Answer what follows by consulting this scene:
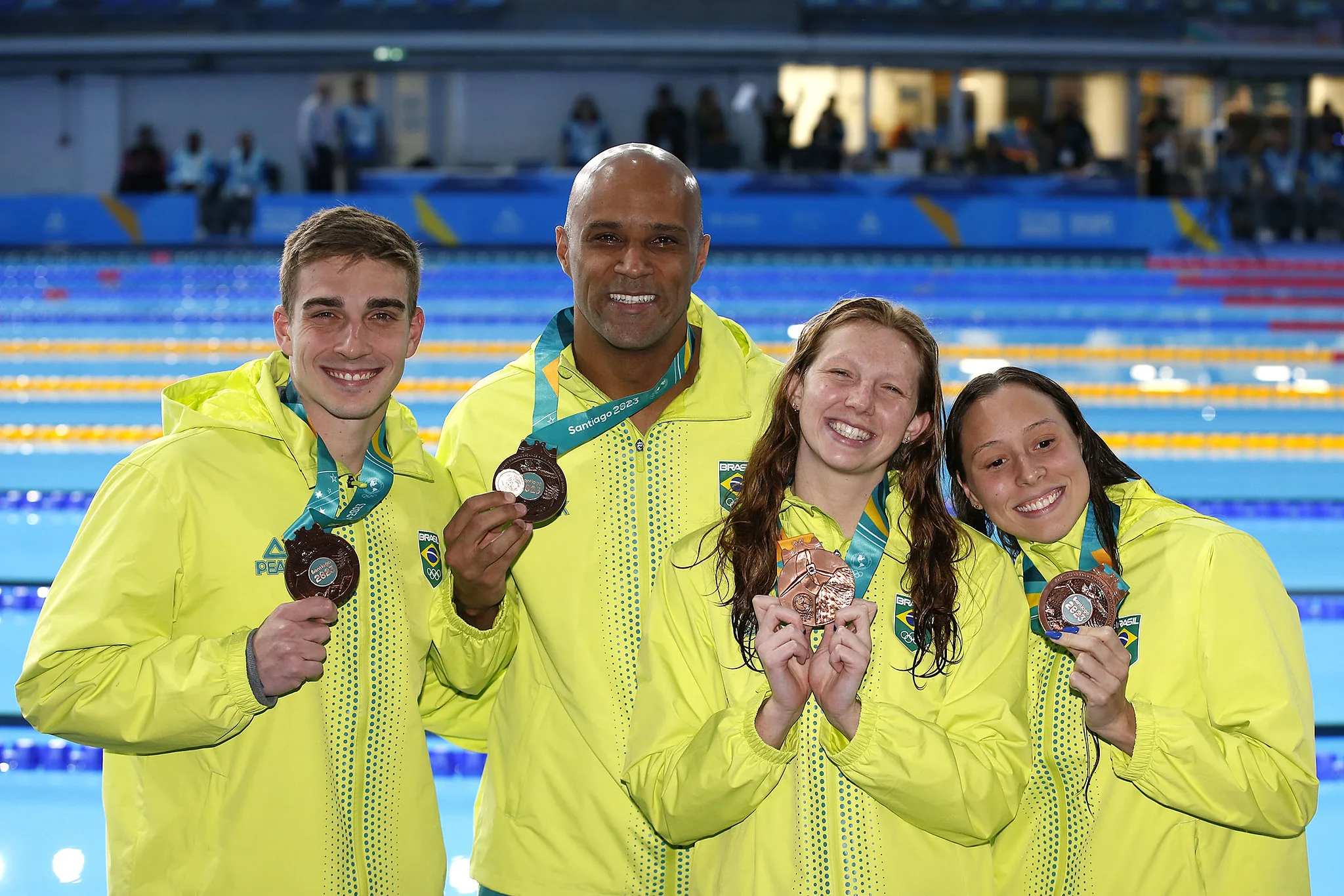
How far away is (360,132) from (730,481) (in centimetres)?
1635

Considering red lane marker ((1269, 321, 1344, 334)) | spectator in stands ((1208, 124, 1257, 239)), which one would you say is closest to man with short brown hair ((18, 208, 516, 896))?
red lane marker ((1269, 321, 1344, 334))

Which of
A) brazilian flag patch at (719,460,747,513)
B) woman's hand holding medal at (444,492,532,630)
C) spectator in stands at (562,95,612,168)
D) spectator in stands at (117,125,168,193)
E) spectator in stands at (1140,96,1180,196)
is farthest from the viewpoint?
spectator in stands at (562,95,612,168)

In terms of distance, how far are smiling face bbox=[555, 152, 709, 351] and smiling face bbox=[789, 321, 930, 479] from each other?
36cm

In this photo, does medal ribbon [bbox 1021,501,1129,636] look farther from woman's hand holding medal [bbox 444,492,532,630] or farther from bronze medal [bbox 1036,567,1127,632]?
woman's hand holding medal [bbox 444,492,532,630]

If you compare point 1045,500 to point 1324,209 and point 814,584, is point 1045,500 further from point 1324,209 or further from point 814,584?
point 1324,209

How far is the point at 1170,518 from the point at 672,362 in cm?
90

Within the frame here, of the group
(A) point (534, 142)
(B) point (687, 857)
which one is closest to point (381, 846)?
(B) point (687, 857)

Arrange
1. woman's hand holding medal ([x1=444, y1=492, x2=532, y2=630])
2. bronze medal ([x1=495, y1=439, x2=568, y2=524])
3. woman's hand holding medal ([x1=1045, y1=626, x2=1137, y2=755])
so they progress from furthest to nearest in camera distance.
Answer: bronze medal ([x1=495, y1=439, x2=568, y2=524]) < woman's hand holding medal ([x1=444, y1=492, x2=532, y2=630]) < woman's hand holding medal ([x1=1045, y1=626, x2=1137, y2=755])

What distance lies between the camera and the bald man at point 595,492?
2.14m

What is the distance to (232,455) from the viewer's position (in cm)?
203

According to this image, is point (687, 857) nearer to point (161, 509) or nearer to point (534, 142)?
point (161, 509)

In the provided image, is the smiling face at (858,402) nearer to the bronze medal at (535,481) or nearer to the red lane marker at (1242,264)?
the bronze medal at (535,481)

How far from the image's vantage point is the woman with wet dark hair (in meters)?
1.92

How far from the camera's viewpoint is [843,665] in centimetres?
175
